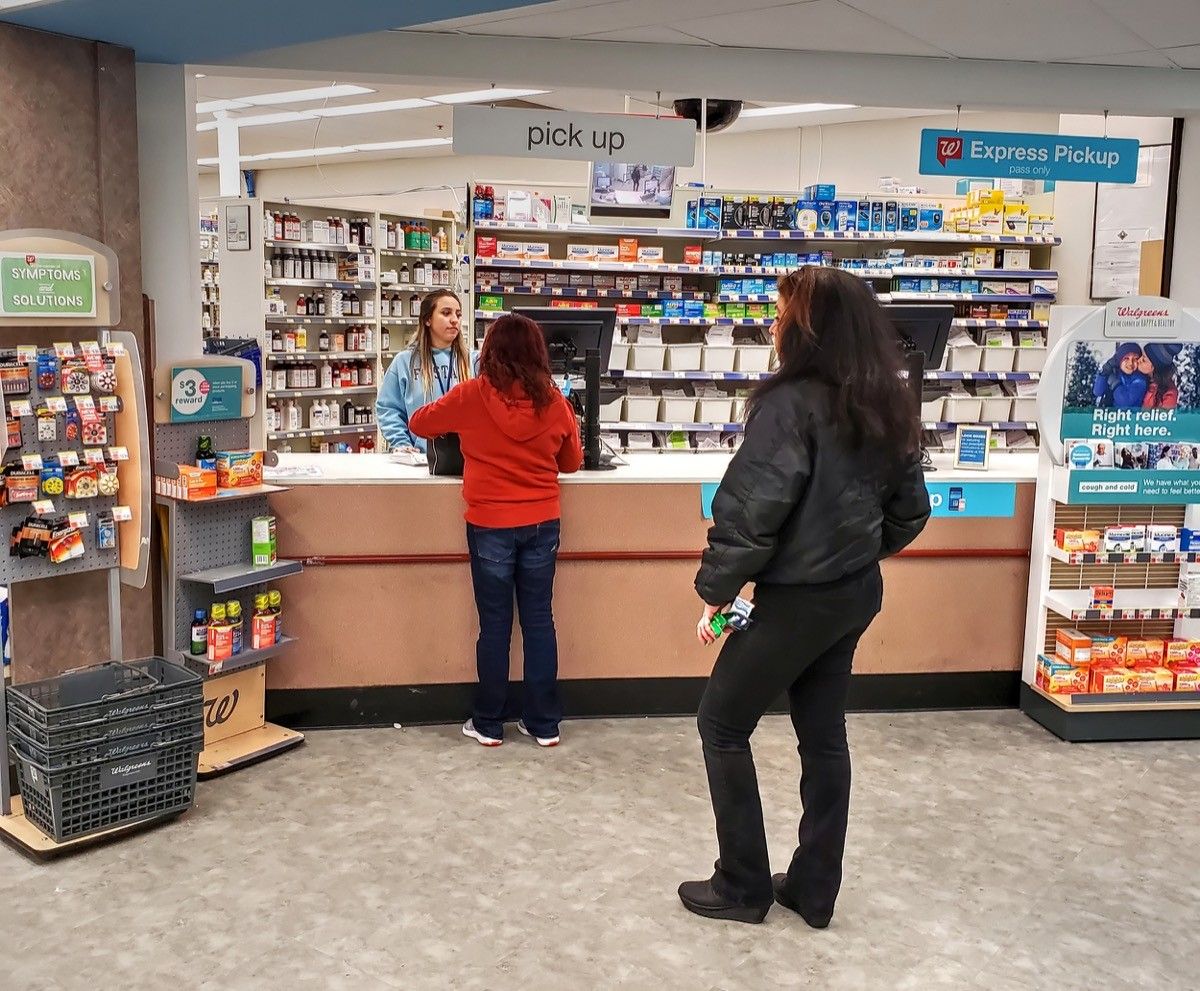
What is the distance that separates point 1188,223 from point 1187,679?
2952 millimetres

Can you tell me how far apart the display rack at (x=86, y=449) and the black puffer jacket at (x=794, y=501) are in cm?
215

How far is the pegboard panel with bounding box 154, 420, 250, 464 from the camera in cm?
411

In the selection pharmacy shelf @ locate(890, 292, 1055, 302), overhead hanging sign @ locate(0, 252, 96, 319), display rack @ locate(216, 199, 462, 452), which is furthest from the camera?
display rack @ locate(216, 199, 462, 452)

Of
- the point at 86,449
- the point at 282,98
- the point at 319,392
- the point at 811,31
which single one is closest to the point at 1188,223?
the point at 811,31

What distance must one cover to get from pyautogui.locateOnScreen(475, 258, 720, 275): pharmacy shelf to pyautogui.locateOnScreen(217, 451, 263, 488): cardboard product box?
157 inches

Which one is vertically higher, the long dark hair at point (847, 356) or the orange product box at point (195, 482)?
the long dark hair at point (847, 356)

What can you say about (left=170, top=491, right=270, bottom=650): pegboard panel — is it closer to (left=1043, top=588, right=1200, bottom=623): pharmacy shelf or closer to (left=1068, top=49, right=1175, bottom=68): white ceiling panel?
(left=1043, top=588, right=1200, bottom=623): pharmacy shelf

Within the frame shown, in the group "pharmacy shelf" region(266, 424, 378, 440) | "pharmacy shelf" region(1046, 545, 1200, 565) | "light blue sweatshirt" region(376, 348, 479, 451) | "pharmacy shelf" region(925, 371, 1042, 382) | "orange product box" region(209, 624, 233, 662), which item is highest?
"pharmacy shelf" region(925, 371, 1042, 382)

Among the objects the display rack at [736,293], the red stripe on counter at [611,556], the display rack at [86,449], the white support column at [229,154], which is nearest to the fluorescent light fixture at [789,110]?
the display rack at [736,293]

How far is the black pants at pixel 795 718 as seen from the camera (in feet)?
9.14

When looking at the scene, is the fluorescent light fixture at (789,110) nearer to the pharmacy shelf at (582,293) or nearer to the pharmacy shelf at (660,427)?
the pharmacy shelf at (582,293)

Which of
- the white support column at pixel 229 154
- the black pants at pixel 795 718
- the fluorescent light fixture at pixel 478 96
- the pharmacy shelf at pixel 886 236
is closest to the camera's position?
the black pants at pixel 795 718

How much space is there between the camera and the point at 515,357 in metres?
4.01

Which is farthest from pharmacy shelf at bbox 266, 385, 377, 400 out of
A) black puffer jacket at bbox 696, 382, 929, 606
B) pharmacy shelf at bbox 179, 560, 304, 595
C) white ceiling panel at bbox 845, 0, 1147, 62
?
black puffer jacket at bbox 696, 382, 929, 606
